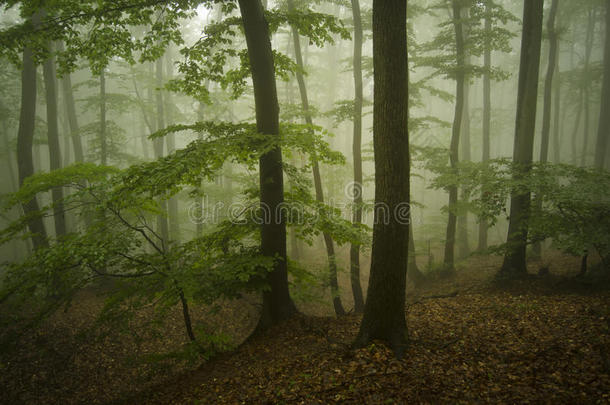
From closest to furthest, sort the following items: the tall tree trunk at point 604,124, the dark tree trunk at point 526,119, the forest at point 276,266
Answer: the forest at point 276,266
the dark tree trunk at point 526,119
the tall tree trunk at point 604,124

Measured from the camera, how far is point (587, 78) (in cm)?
1884

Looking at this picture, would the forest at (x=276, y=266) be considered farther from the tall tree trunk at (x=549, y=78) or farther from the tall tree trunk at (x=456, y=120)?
the tall tree trunk at (x=549, y=78)

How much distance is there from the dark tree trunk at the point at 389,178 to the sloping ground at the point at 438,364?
41 cm

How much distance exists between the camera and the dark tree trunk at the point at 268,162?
545 cm

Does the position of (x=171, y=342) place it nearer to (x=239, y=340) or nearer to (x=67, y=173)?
(x=239, y=340)

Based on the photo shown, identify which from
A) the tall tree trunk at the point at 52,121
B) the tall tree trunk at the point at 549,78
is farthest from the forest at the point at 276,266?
the tall tree trunk at the point at 549,78

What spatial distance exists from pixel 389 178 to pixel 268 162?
97.6 inches

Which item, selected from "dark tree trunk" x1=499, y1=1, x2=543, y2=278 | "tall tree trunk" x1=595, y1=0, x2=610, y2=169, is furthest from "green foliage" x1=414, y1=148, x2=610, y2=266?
"tall tree trunk" x1=595, y1=0, x2=610, y2=169

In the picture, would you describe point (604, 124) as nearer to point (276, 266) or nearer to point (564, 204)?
point (564, 204)

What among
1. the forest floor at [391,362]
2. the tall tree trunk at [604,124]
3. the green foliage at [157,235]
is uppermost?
the tall tree trunk at [604,124]

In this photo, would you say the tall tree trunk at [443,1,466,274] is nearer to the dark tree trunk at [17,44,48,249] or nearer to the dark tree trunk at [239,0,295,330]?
the dark tree trunk at [239,0,295,330]

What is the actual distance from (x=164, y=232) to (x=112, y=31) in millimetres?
10740

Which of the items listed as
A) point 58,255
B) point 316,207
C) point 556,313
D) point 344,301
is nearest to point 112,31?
point 58,255

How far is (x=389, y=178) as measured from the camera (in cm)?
434
